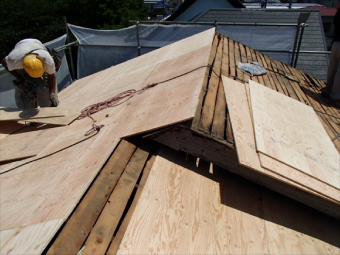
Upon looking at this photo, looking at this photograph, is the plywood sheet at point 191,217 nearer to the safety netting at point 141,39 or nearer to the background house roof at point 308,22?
the safety netting at point 141,39

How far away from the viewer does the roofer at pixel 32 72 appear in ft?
13.2

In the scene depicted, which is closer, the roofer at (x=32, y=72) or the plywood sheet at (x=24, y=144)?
the plywood sheet at (x=24, y=144)

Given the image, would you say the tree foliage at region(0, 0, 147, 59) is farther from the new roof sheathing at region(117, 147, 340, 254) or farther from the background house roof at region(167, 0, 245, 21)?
the new roof sheathing at region(117, 147, 340, 254)

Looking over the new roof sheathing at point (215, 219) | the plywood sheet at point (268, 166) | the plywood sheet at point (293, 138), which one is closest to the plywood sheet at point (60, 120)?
the new roof sheathing at point (215, 219)

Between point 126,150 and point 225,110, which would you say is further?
point 225,110

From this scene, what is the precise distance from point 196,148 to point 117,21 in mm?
17481

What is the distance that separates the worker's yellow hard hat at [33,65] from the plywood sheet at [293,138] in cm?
308

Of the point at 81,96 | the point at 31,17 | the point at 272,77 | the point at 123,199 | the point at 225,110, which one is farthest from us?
the point at 31,17

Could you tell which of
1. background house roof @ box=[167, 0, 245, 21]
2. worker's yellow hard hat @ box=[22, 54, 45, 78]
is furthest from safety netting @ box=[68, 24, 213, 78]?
A: background house roof @ box=[167, 0, 245, 21]

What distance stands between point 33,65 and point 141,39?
Answer: 16.6 ft

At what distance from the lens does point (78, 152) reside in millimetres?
2906

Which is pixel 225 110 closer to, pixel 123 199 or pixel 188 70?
pixel 188 70

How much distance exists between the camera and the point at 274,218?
7.62 ft

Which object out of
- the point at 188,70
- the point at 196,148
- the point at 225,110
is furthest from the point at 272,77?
the point at 196,148
